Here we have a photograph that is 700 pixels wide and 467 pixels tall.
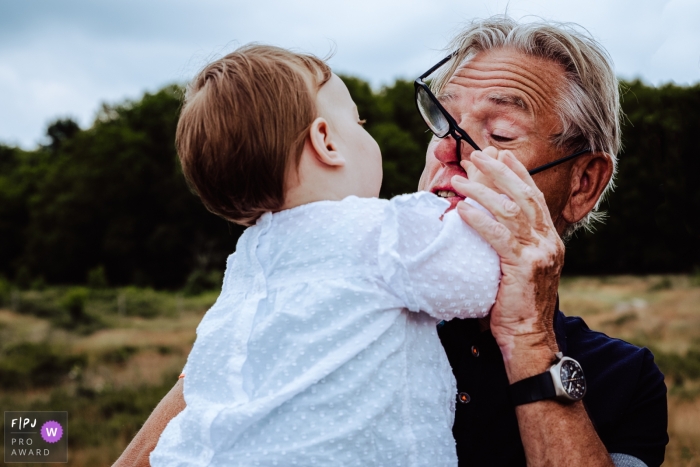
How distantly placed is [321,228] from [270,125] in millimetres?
319

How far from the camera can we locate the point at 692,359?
13297 millimetres

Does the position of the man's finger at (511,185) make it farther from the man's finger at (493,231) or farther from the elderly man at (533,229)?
the man's finger at (493,231)

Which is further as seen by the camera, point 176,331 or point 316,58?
point 176,331

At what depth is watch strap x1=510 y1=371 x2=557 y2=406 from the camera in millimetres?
1885

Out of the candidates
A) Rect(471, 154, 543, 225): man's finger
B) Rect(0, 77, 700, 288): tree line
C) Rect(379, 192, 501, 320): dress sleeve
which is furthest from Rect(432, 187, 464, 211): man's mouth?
Rect(0, 77, 700, 288): tree line

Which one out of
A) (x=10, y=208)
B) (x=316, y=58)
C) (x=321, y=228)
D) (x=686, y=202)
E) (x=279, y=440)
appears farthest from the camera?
(x=10, y=208)

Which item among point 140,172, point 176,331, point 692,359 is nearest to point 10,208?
point 140,172

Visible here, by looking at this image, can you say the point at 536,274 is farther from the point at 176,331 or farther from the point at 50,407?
the point at 176,331

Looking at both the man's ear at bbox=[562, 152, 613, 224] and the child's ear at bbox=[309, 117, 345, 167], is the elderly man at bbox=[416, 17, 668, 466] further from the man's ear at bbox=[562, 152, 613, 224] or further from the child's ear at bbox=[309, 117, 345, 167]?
the child's ear at bbox=[309, 117, 345, 167]

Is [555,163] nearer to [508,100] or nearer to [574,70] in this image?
[508,100]

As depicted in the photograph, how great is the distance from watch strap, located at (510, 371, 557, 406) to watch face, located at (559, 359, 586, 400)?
0.13 ft

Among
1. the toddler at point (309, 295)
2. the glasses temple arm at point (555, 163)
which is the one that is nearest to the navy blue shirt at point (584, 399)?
the toddler at point (309, 295)

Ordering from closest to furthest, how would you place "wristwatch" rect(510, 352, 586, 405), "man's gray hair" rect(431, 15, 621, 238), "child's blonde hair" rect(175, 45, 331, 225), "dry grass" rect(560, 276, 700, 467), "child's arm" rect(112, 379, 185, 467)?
"child's blonde hair" rect(175, 45, 331, 225) < "wristwatch" rect(510, 352, 586, 405) < "child's arm" rect(112, 379, 185, 467) < "man's gray hair" rect(431, 15, 621, 238) < "dry grass" rect(560, 276, 700, 467)

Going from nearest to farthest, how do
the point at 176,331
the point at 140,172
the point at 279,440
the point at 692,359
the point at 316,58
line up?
the point at 279,440, the point at 316,58, the point at 692,359, the point at 176,331, the point at 140,172
